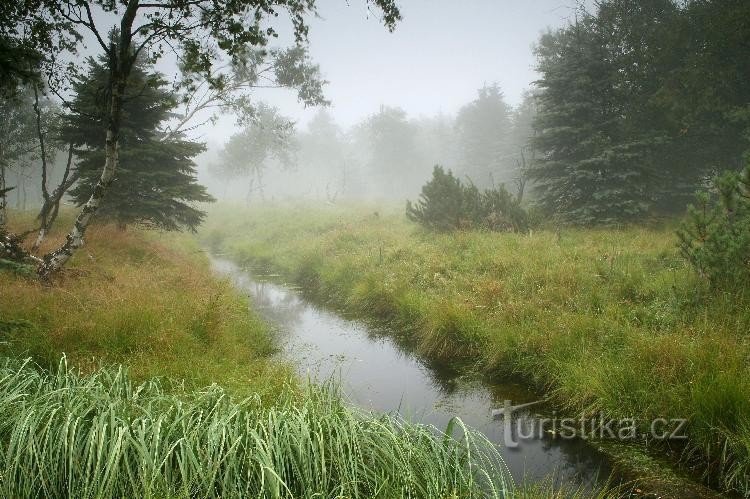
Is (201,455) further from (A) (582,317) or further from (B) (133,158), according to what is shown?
(B) (133,158)

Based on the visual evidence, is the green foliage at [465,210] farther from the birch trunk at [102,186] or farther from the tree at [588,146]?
the birch trunk at [102,186]

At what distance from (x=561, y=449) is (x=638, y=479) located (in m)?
0.86

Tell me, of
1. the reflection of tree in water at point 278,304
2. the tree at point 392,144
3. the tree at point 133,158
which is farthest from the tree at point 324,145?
the reflection of tree in water at point 278,304

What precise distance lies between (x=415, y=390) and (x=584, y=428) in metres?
2.57

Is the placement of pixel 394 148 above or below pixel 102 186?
above

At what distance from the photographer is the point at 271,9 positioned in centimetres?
815

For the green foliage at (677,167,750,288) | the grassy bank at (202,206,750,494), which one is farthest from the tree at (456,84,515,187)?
the green foliage at (677,167,750,288)

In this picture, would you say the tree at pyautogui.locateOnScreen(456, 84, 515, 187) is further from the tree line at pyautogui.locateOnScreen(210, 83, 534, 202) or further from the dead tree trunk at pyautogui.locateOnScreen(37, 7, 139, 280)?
the dead tree trunk at pyautogui.locateOnScreen(37, 7, 139, 280)

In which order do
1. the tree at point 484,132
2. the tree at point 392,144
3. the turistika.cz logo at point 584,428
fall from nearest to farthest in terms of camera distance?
the turistika.cz logo at point 584,428, the tree at point 484,132, the tree at point 392,144

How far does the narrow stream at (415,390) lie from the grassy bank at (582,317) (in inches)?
21.9

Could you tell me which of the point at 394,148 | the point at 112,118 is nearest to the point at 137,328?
the point at 112,118

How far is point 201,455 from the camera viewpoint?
3.16 meters

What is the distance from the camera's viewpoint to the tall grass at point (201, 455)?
9.59ft

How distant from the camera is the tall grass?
115 inches
